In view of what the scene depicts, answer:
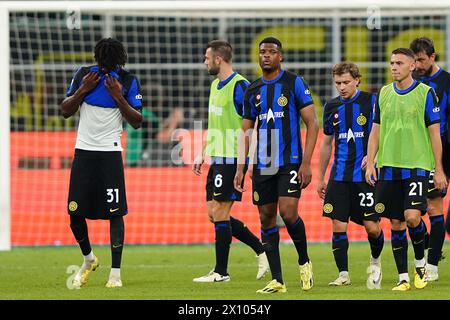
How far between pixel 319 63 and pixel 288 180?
12.6m

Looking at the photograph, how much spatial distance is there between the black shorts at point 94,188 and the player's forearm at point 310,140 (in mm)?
1772

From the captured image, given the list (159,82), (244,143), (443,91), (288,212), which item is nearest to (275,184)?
(288,212)

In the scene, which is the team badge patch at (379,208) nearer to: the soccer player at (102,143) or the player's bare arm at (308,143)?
the player's bare arm at (308,143)

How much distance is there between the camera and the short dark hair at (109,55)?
31.2ft

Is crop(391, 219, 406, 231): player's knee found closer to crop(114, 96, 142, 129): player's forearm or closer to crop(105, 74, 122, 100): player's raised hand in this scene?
crop(114, 96, 142, 129): player's forearm

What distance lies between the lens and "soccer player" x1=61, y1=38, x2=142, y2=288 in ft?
31.3

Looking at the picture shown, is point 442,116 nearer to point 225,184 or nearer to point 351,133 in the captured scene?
point 351,133

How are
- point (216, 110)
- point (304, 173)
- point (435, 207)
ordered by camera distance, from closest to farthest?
point (304, 173) → point (435, 207) → point (216, 110)

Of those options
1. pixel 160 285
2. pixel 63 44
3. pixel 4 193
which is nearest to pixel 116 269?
pixel 160 285

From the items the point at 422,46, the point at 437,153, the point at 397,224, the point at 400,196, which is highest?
the point at 422,46

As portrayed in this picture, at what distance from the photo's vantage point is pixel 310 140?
900cm

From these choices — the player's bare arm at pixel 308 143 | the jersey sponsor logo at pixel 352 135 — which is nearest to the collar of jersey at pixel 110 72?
the player's bare arm at pixel 308 143

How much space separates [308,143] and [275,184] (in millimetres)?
436

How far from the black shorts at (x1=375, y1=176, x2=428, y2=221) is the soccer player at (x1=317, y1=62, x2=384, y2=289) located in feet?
2.41
